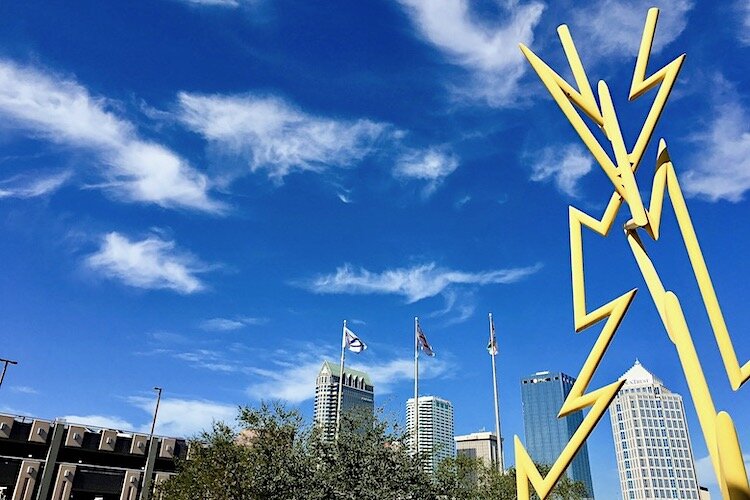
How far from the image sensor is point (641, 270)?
43.4 ft

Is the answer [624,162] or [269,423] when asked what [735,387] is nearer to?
[624,162]

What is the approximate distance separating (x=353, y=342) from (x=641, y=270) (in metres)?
26.9

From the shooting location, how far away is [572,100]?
49.4 feet

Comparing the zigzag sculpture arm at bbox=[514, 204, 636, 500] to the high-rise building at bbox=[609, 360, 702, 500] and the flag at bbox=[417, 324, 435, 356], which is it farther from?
the high-rise building at bbox=[609, 360, 702, 500]

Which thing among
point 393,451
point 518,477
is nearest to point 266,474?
point 393,451

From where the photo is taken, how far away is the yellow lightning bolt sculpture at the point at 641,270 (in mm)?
10508

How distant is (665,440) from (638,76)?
157 metres

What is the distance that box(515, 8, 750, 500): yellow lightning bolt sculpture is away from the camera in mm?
10508

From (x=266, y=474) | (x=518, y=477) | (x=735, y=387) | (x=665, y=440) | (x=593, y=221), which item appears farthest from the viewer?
(x=665, y=440)


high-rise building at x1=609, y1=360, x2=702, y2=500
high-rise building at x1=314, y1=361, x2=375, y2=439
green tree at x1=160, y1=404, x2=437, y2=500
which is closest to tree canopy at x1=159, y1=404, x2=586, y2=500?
green tree at x1=160, y1=404, x2=437, y2=500

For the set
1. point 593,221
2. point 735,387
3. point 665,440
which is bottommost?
point 735,387

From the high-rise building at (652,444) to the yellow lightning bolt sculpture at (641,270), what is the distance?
147 meters

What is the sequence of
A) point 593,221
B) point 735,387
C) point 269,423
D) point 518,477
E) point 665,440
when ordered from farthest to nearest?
point 665,440 < point 269,423 < point 593,221 < point 518,477 < point 735,387

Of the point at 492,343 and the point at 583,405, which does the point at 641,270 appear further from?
the point at 492,343
